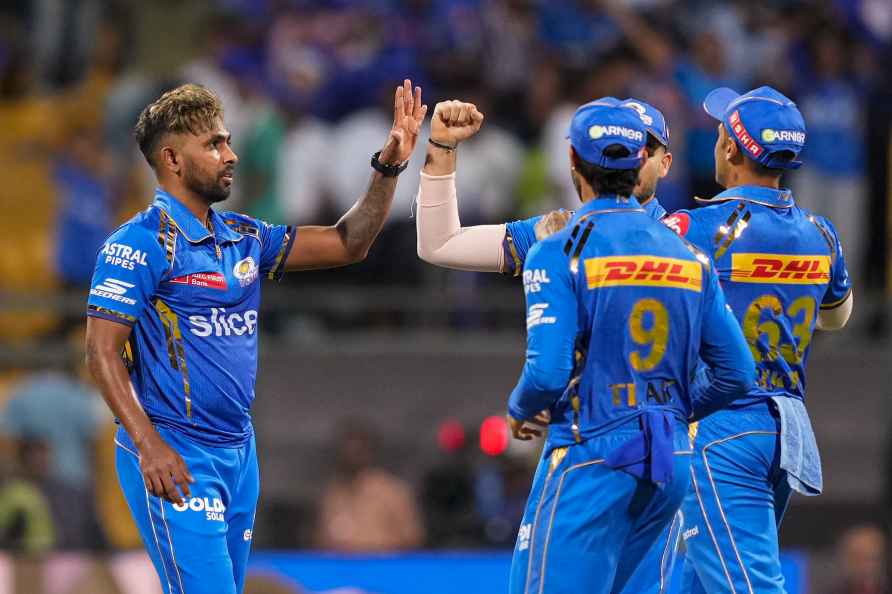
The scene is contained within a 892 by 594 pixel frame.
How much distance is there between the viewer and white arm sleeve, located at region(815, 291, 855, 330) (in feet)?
20.8

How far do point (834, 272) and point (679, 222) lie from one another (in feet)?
2.49

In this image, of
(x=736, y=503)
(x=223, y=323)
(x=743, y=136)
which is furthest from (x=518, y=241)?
(x=736, y=503)

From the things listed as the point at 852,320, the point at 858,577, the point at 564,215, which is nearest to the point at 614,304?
the point at 564,215

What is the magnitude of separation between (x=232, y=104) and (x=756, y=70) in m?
4.64

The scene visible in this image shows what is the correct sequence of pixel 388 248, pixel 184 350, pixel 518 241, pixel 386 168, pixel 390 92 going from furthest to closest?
pixel 390 92
pixel 388 248
pixel 386 168
pixel 518 241
pixel 184 350

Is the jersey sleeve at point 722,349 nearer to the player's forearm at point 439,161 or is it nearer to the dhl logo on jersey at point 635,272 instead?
the dhl logo on jersey at point 635,272

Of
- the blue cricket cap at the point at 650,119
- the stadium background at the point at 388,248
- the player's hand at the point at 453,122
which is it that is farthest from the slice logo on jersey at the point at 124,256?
the stadium background at the point at 388,248

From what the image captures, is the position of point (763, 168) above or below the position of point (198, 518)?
above

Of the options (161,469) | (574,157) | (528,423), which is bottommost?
(161,469)

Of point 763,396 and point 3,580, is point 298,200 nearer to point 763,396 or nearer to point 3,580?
point 3,580

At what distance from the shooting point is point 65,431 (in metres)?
11.4

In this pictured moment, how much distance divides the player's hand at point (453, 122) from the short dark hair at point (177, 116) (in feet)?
2.99

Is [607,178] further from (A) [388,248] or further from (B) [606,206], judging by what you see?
(A) [388,248]

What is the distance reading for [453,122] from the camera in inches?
246
